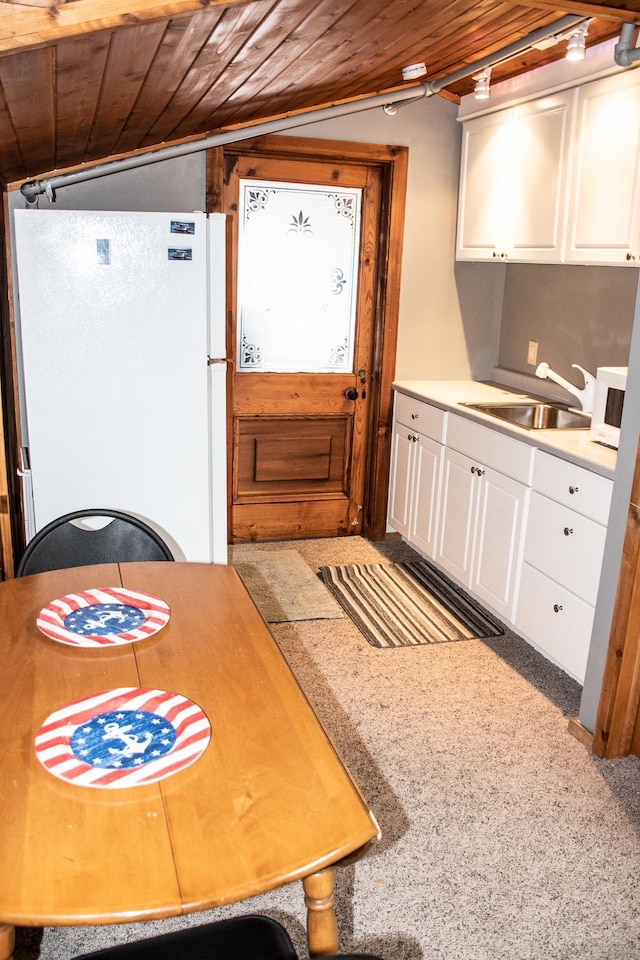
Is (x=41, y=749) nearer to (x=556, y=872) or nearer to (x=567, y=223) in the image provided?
(x=556, y=872)

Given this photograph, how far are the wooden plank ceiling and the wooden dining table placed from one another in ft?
3.61

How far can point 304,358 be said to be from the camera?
14.1ft

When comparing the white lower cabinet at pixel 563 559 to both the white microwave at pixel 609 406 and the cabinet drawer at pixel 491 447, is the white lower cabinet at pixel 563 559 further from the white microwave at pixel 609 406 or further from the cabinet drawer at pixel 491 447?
the white microwave at pixel 609 406

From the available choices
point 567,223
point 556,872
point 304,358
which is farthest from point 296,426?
point 556,872

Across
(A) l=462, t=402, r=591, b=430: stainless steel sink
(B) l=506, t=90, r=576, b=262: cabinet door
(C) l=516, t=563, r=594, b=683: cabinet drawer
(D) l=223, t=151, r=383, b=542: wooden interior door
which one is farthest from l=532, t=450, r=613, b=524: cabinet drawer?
(D) l=223, t=151, r=383, b=542: wooden interior door

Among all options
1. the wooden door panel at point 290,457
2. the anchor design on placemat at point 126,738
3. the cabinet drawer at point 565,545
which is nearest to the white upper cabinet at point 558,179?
the cabinet drawer at point 565,545

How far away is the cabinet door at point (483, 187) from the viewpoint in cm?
373

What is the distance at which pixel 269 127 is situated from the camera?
368 cm

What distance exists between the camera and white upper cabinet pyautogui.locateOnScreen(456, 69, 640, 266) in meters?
2.88

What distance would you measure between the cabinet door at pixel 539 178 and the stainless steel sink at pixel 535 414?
2.21ft

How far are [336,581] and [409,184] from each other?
2104 millimetres

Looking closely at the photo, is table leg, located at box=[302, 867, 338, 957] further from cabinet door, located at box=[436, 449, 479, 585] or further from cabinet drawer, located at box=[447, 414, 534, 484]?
cabinet door, located at box=[436, 449, 479, 585]

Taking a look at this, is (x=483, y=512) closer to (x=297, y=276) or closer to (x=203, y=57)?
(x=297, y=276)

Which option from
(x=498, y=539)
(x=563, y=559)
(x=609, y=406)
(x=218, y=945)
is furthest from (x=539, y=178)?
(x=218, y=945)
